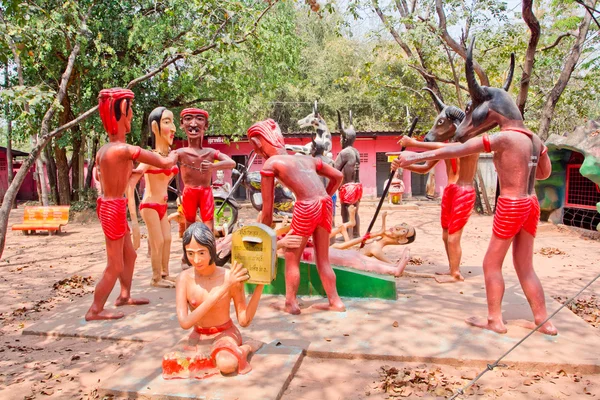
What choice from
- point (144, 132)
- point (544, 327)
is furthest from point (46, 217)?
point (544, 327)

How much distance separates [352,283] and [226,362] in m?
2.22

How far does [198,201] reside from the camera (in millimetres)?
5664

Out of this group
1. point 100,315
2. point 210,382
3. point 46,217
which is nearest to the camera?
point 210,382

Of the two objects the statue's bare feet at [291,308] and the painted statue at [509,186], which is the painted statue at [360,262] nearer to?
the statue's bare feet at [291,308]

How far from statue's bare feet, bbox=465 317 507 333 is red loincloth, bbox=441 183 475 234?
1.62m

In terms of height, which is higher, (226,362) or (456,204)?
(456,204)

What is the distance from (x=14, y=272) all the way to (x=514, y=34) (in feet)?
36.1

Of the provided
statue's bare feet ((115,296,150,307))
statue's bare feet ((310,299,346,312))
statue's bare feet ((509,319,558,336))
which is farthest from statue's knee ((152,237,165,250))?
statue's bare feet ((509,319,558,336))

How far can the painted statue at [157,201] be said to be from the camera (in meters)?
5.44

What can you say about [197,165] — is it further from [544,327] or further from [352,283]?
[544,327]

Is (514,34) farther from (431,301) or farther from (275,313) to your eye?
(275,313)

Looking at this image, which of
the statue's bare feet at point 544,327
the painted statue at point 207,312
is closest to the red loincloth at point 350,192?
the statue's bare feet at point 544,327

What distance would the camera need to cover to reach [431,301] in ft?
16.0

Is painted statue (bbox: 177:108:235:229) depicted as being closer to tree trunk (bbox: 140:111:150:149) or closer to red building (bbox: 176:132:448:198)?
tree trunk (bbox: 140:111:150:149)
